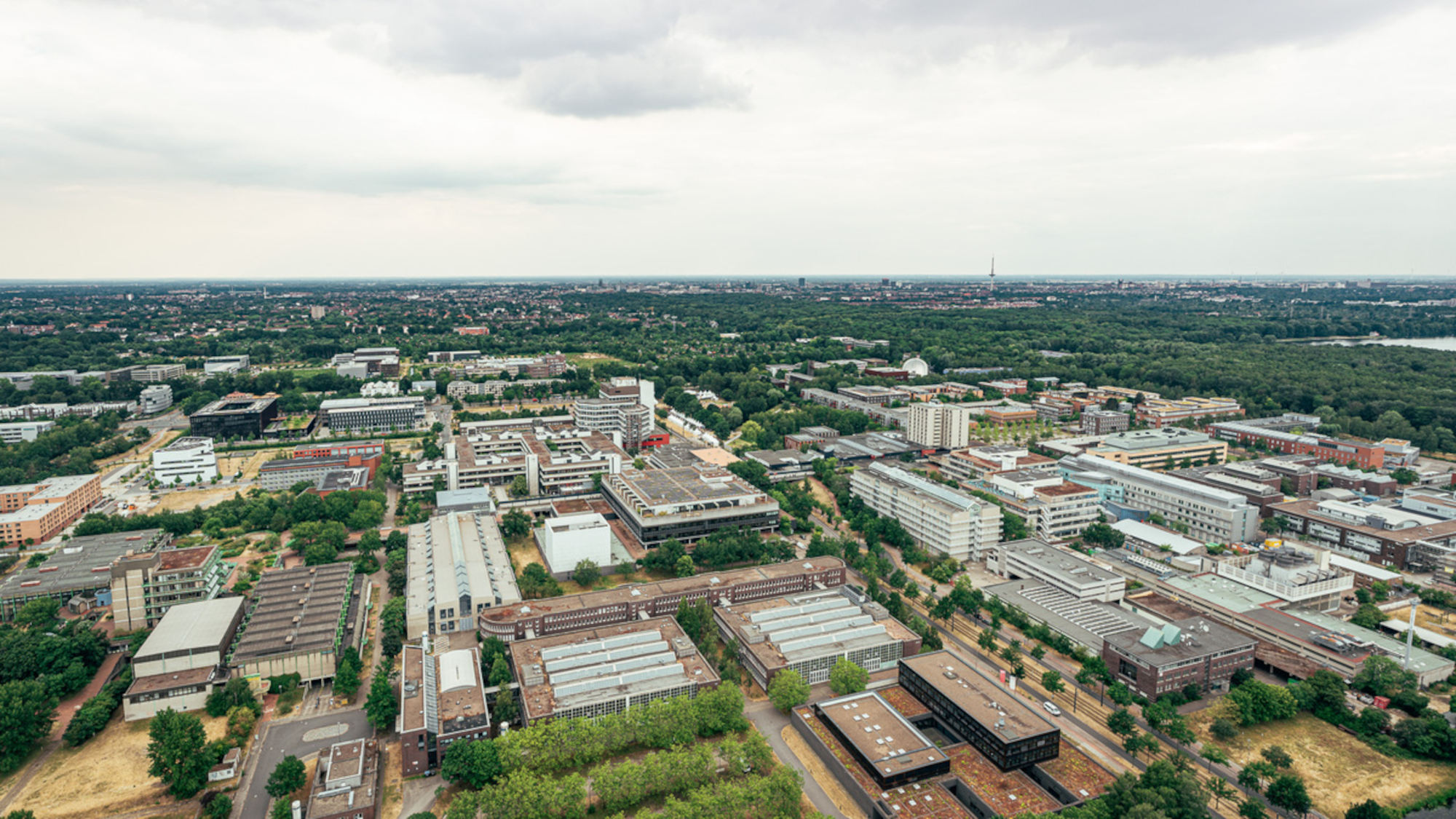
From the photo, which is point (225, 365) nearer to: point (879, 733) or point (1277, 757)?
point (879, 733)

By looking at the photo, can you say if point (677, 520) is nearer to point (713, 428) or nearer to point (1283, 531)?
point (713, 428)

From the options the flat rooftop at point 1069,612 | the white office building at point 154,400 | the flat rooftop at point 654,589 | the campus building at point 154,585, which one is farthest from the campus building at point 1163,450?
the white office building at point 154,400

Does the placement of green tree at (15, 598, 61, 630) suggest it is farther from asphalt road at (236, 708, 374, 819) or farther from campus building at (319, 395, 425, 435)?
campus building at (319, 395, 425, 435)

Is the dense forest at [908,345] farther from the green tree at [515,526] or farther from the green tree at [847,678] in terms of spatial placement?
the green tree at [847,678]

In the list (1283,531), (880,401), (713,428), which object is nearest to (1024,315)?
(880,401)

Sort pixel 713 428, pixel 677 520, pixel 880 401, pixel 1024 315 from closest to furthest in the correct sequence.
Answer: pixel 677 520 → pixel 713 428 → pixel 880 401 → pixel 1024 315

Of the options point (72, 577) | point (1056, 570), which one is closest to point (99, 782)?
point (72, 577)
